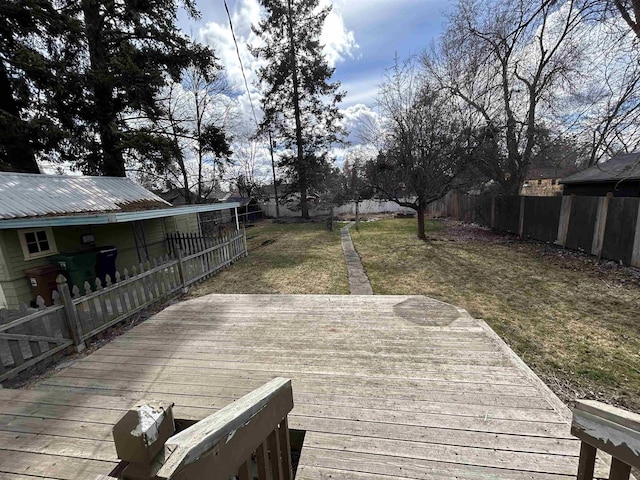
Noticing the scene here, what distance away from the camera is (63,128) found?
29.3 feet

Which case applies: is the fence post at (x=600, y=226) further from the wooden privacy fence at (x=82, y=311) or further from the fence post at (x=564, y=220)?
the wooden privacy fence at (x=82, y=311)

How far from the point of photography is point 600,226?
702 centimetres

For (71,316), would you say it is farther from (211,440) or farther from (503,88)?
(503,88)

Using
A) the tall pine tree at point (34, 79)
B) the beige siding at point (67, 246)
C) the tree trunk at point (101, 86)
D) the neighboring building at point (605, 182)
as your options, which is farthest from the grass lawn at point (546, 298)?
the tall pine tree at point (34, 79)

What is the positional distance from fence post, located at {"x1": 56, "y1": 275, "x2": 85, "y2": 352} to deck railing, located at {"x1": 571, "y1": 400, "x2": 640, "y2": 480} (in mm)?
5133

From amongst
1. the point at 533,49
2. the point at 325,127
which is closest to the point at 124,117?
→ the point at 325,127

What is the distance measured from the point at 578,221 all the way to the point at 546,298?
4475 millimetres

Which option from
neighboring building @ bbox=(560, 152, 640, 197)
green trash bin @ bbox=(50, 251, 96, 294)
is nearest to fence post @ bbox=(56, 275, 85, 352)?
green trash bin @ bbox=(50, 251, 96, 294)

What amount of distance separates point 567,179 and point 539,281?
8.45 m

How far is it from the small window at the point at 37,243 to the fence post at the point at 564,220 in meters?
14.4

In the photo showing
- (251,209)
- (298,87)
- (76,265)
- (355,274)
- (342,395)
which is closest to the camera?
(342,395)

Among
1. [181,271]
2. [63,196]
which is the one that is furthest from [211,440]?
[63,196]

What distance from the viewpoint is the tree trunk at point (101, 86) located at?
868 cm

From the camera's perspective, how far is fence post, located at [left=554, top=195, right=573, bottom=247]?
820 centimetres
